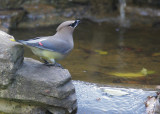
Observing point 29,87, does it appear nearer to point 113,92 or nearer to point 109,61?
point 113,92

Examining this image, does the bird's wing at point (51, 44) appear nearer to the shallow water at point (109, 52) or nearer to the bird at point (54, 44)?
the bird at point (54, 44)

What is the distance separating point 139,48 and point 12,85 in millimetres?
4368

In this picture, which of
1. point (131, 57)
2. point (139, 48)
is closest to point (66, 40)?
point (131, 57)

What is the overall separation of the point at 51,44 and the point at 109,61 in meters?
2.88

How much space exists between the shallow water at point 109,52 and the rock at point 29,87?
125 cm

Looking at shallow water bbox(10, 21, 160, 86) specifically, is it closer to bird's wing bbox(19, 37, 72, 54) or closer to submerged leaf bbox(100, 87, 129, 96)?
submerged leaf bbox(100, 87, 129, 96)

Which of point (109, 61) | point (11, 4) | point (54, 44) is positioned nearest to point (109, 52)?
point (109, 61)

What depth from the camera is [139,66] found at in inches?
228

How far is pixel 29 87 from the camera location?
314 cm

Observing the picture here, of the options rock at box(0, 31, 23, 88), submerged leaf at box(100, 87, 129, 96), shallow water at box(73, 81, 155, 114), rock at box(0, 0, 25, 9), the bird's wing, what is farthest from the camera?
rock at box(0, 0, 25, 9)

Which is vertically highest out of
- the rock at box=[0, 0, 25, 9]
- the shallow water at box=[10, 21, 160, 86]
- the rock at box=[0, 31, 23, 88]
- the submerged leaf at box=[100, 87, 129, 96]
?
the rock at box=[0, 31, 23, 88]

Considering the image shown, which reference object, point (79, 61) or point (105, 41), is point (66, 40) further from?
point (105, 41)

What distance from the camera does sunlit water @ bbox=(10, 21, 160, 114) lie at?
3670 millimetres

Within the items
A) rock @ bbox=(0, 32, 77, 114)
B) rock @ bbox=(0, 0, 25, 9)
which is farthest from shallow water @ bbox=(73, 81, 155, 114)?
rock @ bbox=(0, 0, 25, 9)
